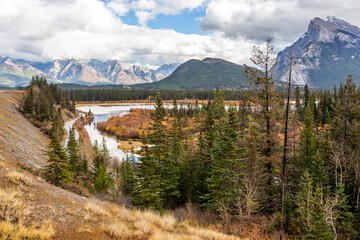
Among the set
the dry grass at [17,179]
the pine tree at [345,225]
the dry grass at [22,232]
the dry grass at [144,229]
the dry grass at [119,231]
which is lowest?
the pine tree at [345,225]

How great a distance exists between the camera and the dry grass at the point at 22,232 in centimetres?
701

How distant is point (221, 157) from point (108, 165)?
124ft

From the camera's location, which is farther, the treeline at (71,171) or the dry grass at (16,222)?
the treeline at (71,171)

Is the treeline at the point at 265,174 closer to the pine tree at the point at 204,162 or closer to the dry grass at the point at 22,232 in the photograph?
the pine tree at the point at 204,162

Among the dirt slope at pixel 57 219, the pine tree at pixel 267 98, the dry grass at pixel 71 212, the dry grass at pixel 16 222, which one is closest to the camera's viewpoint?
the dry grass at pixel 16 222

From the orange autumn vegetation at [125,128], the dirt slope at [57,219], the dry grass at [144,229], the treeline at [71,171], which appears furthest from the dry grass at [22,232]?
the orange autumn vegetation at [125,128]

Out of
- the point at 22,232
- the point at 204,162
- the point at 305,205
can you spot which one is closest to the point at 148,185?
the point at 204,162

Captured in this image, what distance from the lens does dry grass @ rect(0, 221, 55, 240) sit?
7.01 meters

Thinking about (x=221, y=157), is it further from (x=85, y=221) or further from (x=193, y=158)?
(x=85, y=221)

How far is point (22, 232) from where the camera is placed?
24.1 feet

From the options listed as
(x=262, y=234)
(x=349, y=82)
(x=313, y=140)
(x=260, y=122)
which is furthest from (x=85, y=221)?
(x=349, y=82)

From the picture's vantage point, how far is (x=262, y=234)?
820 inches

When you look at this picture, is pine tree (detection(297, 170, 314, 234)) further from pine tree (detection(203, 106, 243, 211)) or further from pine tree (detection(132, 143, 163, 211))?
pine tree (detection(132, 143, 163, 211))

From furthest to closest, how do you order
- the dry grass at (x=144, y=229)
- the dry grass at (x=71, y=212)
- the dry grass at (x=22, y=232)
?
the dry grass at (x=71, y=212)
the dry grass at (x=144, y=229)
the dry grass at (x=22, y=232)
